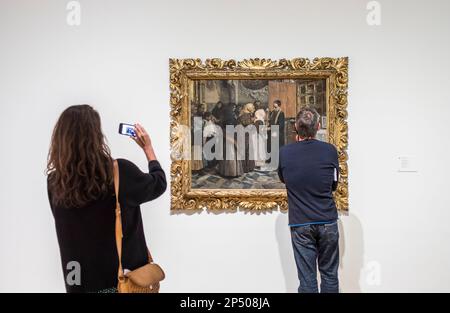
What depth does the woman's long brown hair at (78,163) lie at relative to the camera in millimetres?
1938

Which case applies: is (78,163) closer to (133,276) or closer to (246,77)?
(133,276)

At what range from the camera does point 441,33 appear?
3447mm

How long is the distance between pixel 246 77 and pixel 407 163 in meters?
1.56

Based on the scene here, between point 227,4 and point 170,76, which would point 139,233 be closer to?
point 170,76

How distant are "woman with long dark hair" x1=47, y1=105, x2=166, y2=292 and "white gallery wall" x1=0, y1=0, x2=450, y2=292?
1441 mm

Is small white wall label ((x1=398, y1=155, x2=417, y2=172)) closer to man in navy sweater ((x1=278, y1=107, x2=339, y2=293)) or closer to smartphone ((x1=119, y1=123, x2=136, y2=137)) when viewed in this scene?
man in navy sweater ((x1=278, y1=107, x2=339, y2=293))

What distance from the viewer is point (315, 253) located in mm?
2830

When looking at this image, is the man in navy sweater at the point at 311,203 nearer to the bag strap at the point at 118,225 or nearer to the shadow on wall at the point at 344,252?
the shadow on wall at the point at 344,252

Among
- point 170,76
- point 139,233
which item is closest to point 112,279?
point 139,233

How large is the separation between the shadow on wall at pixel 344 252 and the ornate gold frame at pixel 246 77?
0.50 feet

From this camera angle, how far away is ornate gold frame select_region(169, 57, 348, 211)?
3.40m

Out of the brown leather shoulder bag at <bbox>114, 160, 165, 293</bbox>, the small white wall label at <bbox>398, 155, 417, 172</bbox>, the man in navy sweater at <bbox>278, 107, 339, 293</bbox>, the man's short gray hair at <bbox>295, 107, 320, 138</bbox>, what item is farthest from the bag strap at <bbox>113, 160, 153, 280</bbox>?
the small white wall label at <bbox>398, 155, 417, 172</bbox>

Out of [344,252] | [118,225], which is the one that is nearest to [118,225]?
[118,225]

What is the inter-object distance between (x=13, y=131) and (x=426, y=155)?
357 cm
